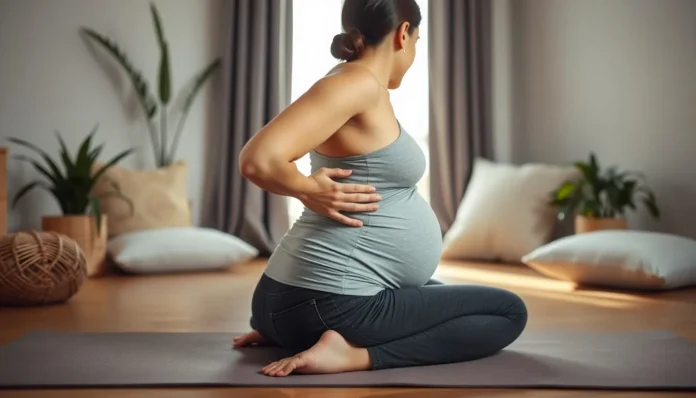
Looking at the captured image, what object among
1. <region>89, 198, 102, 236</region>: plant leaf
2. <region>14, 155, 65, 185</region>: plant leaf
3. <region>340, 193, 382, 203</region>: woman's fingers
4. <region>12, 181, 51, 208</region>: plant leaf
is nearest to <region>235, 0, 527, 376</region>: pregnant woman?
<region>340, 193, 382, 203</region>: woman's fingers

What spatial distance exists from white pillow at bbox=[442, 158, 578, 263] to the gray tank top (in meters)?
2.82

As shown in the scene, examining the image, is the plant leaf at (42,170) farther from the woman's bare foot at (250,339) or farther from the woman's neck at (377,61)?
the woman's neck at (377,61)

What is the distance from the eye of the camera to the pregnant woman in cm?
216

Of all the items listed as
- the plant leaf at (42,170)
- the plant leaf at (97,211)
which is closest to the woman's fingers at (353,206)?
the plant leaf at (97,211)

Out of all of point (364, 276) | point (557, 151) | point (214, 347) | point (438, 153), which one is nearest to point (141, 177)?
point (438, 153)

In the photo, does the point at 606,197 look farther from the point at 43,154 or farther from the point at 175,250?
the point at 43,154

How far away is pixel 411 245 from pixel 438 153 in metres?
3.40

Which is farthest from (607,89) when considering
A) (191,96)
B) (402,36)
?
(402,36)

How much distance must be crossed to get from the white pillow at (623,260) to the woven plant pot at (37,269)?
1.83 m

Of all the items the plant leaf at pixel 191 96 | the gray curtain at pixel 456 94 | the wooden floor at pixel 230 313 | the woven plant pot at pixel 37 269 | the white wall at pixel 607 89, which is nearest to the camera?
the wooden floor at pixel 230 313

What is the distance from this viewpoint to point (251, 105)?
541 cm

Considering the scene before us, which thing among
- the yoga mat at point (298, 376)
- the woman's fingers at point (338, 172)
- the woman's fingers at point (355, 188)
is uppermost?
the woman's fingers at point (338, 172)

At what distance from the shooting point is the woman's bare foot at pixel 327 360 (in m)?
2.13

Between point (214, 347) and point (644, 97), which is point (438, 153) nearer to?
point (644, 97)
